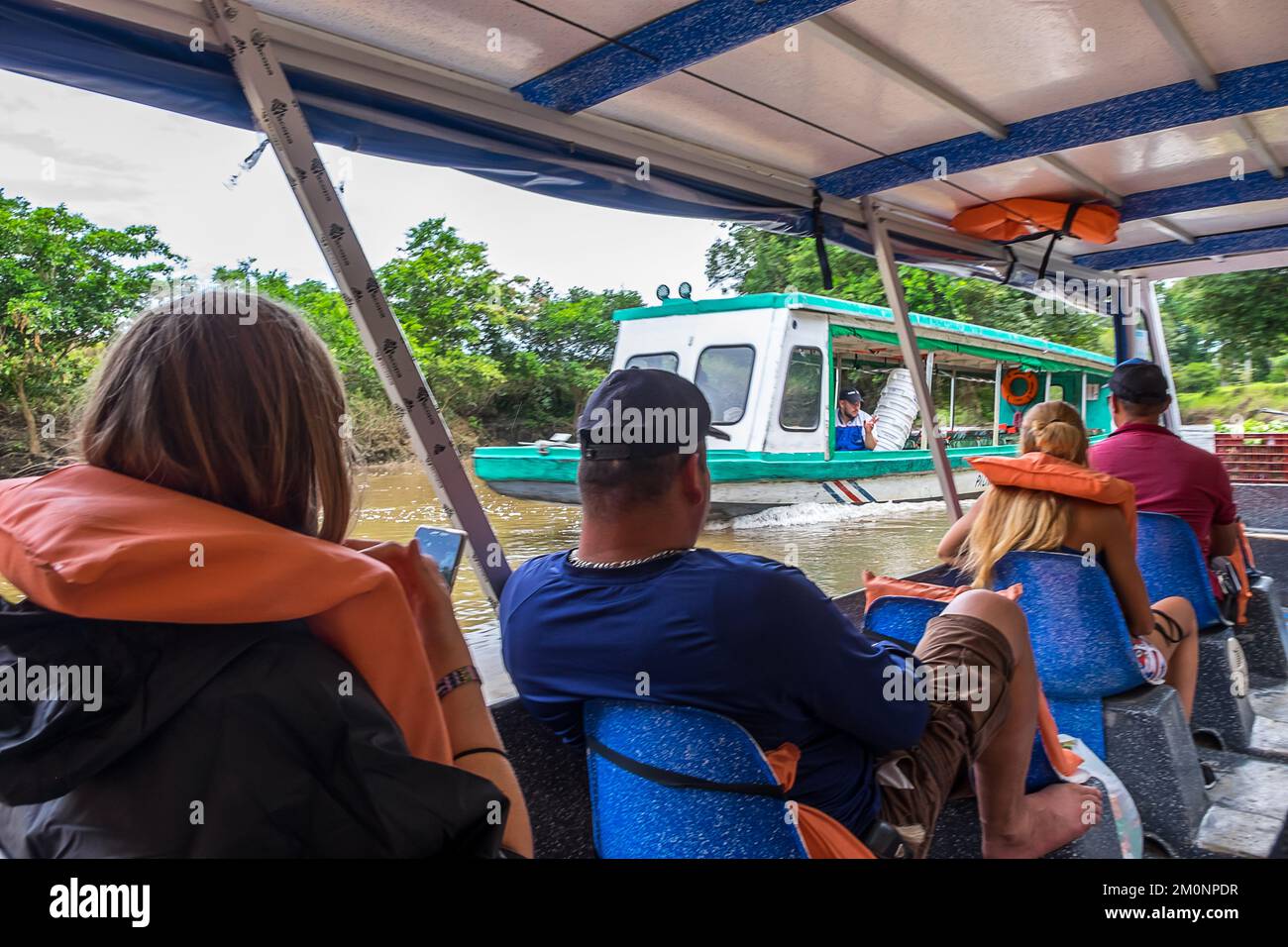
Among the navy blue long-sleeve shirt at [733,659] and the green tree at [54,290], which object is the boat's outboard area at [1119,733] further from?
the green tree at [54,290]

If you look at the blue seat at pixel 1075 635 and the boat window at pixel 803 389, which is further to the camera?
the boat window at pixel 803 389

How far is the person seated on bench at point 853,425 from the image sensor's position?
7164mm

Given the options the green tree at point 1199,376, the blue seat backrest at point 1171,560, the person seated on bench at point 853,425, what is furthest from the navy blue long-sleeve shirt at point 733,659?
the green tree at point 1199,376

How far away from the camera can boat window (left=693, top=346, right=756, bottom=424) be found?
646cm

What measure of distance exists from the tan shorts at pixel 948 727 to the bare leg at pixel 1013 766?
0.03 metres

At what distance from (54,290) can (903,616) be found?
2.29m

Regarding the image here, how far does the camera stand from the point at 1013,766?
1728mm

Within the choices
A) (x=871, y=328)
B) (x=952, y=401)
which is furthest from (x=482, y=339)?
(x=952, y=401)

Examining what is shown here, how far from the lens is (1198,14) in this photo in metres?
2.17

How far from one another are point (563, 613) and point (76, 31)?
56.4 inches
